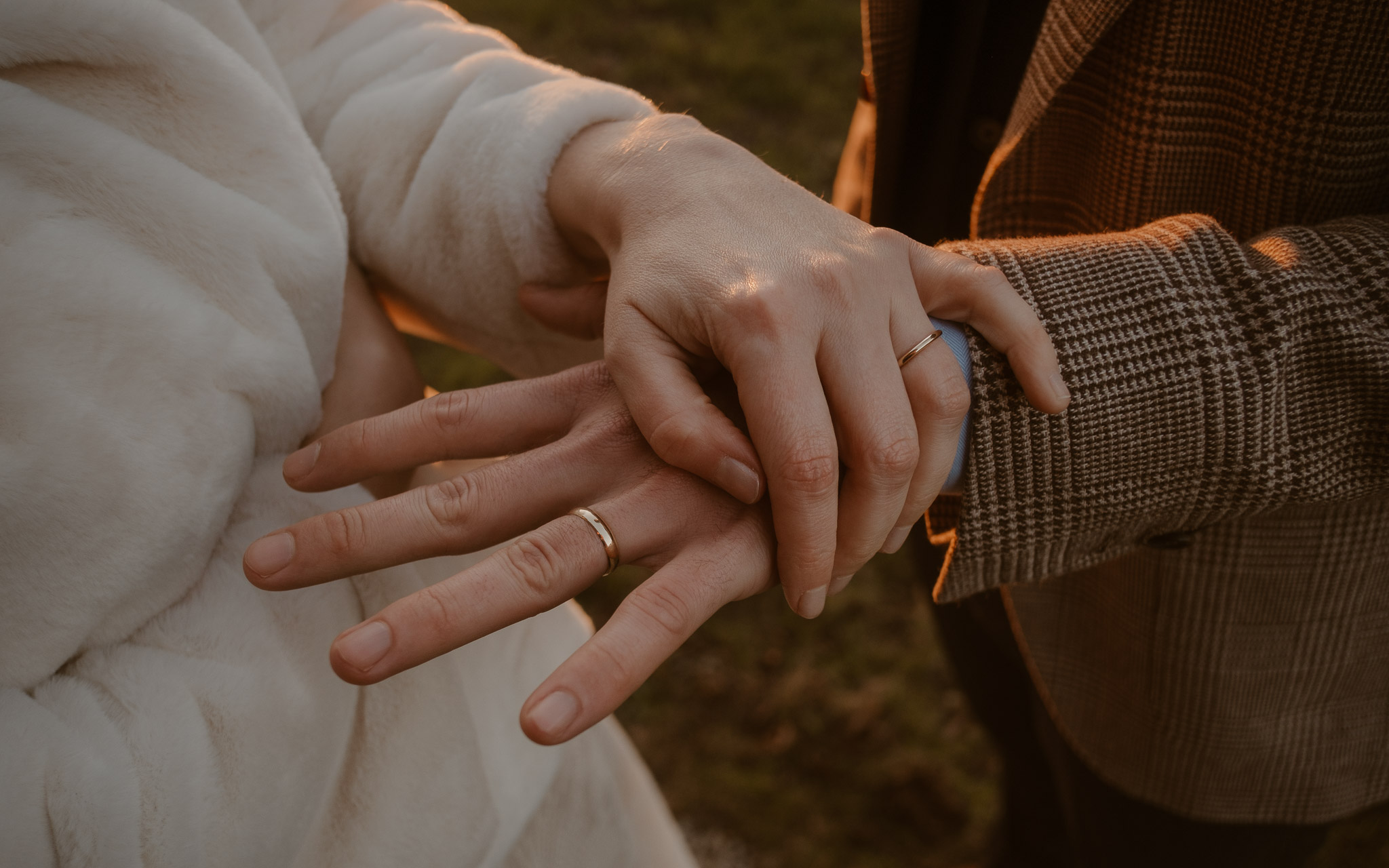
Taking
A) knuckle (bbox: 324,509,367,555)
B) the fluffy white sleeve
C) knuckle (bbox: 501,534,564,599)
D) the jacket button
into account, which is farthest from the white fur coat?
the jacket button

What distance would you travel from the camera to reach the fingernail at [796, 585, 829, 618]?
31.4 inches

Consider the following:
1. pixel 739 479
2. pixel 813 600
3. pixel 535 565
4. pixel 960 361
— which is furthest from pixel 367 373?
pixel 960 361

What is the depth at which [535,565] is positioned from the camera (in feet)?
2.38

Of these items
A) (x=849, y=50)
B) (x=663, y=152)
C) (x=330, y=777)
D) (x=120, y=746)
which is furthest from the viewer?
(x=849, y=50)

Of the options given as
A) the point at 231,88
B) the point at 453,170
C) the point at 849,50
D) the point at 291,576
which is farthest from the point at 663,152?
the point at 849,50

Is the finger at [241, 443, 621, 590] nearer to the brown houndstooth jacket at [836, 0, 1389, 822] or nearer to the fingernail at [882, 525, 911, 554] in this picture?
the fingernail at [882, 525, 911, 554]

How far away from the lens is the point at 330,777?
0.78 metres

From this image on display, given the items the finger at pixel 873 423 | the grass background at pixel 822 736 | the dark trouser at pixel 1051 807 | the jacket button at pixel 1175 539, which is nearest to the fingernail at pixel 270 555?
the finger at pixel 873 423

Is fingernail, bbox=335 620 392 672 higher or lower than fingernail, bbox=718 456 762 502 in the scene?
lower

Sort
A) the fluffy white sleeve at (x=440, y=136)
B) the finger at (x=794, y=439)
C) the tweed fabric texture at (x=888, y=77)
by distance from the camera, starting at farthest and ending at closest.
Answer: the tweed fabric texture at (x=888, y=77) → the fluffy white sleeve at (x=440, y=136) → the finger at (x=794, y=439)

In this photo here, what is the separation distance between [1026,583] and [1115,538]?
292mm

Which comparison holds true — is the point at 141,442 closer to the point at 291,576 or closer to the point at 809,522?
the point at 291,576

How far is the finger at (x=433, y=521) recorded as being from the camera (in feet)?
2.35

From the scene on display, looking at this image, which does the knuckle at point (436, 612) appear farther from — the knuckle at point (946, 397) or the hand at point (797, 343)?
the knuckle at point (946, 397)
